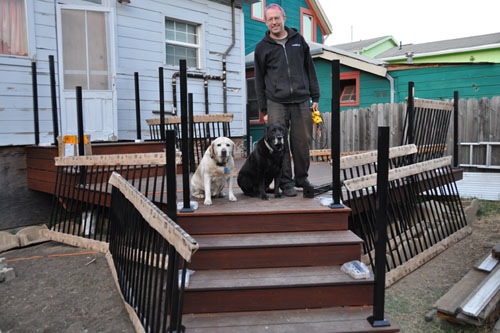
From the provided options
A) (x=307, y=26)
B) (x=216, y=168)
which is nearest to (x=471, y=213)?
(x=216, y=168)

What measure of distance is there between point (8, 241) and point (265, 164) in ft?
12.3

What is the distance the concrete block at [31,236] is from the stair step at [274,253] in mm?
3382

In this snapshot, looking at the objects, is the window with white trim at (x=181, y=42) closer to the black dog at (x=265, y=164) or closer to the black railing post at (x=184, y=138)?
the black dog at (x=265, y=164)

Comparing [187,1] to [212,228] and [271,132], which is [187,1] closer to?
[271,132]

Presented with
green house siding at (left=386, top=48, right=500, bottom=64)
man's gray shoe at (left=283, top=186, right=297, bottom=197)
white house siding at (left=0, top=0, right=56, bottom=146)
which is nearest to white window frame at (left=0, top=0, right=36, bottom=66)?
white house siding at (left=0, top=0, right=56, bottom=146)

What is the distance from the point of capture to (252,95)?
12.2 metres

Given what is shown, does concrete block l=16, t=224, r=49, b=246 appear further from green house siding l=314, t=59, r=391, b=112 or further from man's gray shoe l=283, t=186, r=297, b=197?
green house siding l=314, t=59, r=391, b=112

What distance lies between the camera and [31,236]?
536cm

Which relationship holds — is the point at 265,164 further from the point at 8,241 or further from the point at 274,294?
the point at 8,241

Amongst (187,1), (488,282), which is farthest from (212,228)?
(187,1)

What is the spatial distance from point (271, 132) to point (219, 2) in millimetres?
6451

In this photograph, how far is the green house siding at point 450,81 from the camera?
9.18 m

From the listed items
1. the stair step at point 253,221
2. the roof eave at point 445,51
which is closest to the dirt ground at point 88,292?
the stair step at point 253,221

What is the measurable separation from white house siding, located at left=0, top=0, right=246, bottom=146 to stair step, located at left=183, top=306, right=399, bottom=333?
4.87m
